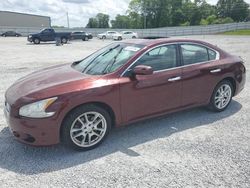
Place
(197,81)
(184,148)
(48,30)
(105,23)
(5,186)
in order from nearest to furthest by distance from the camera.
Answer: (5,186) → (184,148) → (197,81) → (48,30) → (105,23)

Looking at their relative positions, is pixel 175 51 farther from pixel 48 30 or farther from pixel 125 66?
pixel 48 30

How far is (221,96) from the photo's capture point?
5180 millimetres

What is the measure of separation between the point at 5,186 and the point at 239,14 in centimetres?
10755

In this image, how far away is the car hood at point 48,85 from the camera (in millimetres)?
3531

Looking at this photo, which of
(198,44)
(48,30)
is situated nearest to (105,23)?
(48,30)

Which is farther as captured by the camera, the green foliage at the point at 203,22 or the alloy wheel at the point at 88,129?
the green foliage at the point at 203,22

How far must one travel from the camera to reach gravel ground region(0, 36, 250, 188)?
3078 millimetres

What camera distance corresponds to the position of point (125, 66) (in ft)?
13.2

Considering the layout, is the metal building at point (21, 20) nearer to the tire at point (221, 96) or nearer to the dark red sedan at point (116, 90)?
the dark red sedan at point (116, 90)

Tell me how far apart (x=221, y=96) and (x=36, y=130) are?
361cm

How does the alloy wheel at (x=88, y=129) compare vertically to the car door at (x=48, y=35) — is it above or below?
below

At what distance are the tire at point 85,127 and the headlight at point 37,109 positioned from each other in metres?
0.31

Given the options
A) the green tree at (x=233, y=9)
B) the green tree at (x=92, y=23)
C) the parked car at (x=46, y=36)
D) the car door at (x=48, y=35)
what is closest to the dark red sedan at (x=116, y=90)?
the parked car at (x=46, y=36)

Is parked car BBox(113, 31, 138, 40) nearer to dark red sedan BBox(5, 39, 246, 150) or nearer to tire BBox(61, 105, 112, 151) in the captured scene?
dark red sedan BBox(5, 39, 246, 150)
